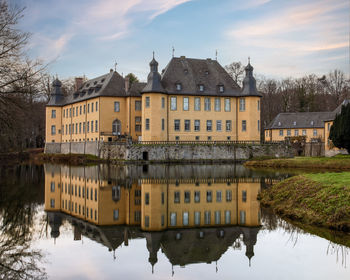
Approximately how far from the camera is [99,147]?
46.2m

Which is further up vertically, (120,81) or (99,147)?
(120,81)

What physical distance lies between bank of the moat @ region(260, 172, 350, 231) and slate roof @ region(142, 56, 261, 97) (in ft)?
108

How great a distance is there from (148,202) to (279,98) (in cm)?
6898

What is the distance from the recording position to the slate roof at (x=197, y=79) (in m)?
47.1

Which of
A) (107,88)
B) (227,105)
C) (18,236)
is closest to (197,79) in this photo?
(227,105)

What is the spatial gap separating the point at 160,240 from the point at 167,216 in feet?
9.26

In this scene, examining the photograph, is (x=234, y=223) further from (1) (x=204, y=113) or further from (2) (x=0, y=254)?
(1) (x=204, y=113)

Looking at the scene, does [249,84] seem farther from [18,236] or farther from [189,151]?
[18,236]

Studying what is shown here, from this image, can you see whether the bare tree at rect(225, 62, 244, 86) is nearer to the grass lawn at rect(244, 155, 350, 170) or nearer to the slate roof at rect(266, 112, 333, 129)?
the slate roof at rect(266, 112, 333, 129)

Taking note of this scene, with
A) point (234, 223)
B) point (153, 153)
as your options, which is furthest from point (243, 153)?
point (234, 223)

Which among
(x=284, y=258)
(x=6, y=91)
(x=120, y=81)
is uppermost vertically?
(x=120, y=81)

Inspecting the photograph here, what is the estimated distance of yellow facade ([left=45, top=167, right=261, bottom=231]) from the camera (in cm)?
1143

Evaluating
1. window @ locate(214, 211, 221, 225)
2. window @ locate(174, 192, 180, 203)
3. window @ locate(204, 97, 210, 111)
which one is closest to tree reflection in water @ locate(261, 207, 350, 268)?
window @ locate(214, 211, 221, 225)

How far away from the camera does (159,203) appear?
14211mm
